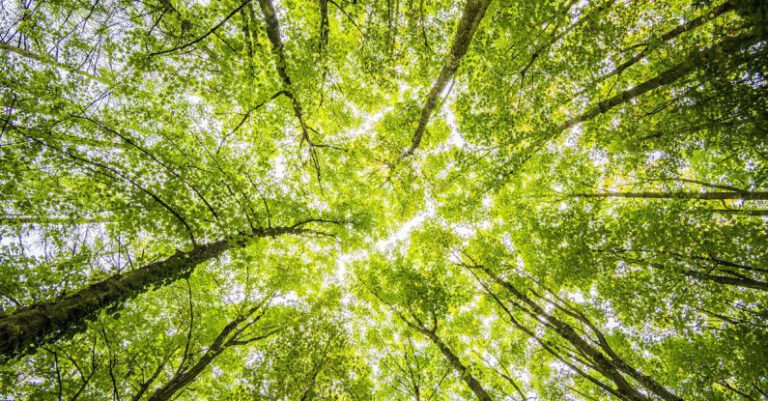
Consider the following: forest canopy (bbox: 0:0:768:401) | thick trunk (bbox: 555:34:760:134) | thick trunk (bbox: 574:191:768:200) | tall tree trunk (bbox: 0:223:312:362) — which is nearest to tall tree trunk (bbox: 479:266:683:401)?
forest canopy (bbox: 0:0:768:401)

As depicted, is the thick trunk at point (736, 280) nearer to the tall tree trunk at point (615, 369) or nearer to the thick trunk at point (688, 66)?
the tall tree trunk at point (615, 369)

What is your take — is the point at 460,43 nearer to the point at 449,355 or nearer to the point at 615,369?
the point at 615,369

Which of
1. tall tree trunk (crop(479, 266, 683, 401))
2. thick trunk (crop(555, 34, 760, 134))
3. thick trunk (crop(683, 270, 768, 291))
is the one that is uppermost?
thick trunk (crop(555, 34, 760, 134))

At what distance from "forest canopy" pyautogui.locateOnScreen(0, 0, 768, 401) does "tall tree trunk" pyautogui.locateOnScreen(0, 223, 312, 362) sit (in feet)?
0.10

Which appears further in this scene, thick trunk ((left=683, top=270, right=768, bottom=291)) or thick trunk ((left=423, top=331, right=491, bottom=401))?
thick trunk ((left=423, top=331, right=491, bottom=401))

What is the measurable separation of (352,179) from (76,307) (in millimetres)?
7157

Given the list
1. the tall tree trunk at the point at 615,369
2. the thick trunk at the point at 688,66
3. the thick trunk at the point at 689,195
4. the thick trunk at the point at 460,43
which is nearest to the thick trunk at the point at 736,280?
the thick trunk at the point at 689,195

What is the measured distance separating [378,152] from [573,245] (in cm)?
658

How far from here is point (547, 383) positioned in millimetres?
9727

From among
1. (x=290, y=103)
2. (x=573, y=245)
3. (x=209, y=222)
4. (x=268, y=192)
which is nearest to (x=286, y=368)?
(x=209, y=222)

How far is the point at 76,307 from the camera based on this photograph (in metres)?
3.94

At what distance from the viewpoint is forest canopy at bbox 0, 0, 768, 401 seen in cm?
468

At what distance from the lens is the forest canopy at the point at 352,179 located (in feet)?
15.3

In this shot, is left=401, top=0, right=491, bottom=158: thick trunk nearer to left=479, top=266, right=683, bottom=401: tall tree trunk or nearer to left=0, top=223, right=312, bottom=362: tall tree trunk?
left=0, top=223, right=312, bottom=362: tall tree trunk
